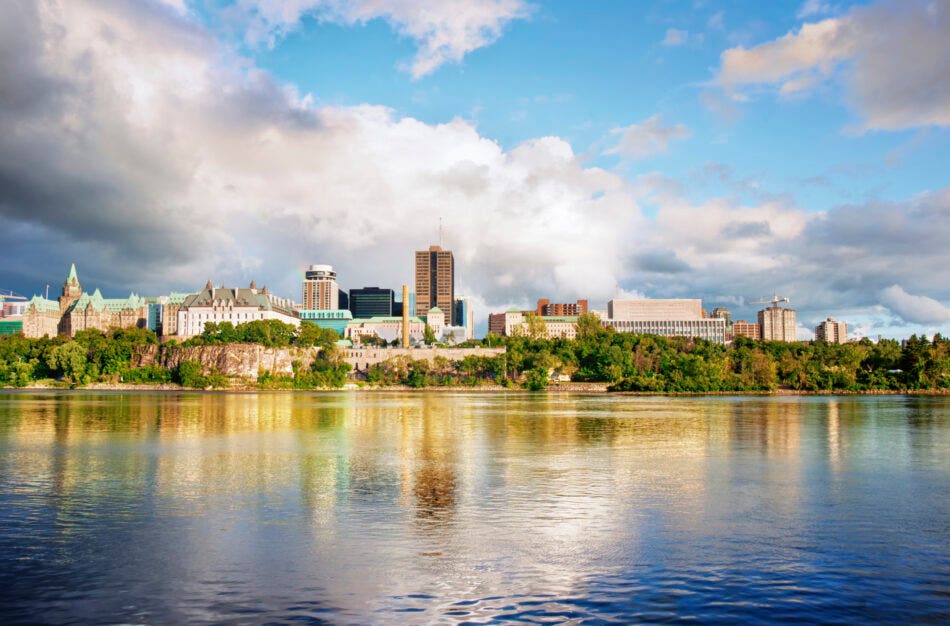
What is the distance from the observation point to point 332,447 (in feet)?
135

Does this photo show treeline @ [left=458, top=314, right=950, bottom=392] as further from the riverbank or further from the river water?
the river water

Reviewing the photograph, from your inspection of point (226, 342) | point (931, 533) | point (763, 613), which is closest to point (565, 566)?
point (763, 613)

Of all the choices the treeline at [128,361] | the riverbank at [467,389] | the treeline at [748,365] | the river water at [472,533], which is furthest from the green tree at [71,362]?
the river water at [472,533]

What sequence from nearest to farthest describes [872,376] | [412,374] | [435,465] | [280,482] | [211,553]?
[211,553]
[280,482]
[435,465]
[872,376]
[412,374]

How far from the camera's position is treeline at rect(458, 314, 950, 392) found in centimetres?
12412

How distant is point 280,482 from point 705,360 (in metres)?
118

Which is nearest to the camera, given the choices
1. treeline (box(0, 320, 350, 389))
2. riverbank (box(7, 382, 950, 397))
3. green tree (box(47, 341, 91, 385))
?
riverbank (box(7, 382, 950, 397))

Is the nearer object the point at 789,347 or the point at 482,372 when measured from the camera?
the point at 789,347

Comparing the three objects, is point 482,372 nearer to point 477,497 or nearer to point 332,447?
point 332,447

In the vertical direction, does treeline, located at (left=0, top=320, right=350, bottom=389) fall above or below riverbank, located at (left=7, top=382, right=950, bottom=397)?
above

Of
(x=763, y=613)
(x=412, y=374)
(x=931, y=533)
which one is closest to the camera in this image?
(x=763, y=613)

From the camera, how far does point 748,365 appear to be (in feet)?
429

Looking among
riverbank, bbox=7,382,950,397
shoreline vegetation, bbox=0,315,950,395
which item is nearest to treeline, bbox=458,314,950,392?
shoreline vegetation, bbox=0,315,950,395

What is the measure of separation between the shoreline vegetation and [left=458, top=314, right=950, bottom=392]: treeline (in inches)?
8.4
